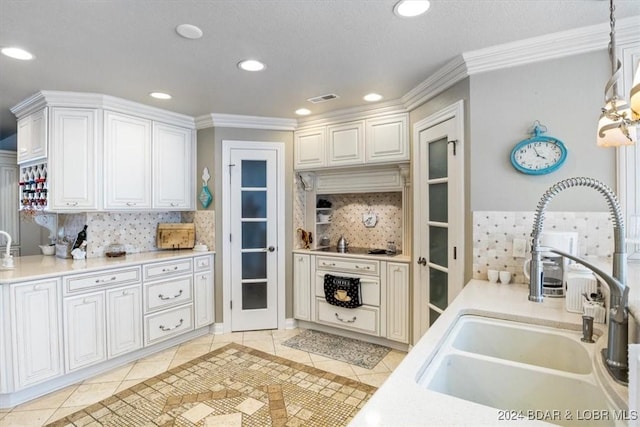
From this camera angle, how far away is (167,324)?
10.7 ft

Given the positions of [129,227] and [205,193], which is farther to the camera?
[205,193]

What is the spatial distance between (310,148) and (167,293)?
→ 2111 millimetres

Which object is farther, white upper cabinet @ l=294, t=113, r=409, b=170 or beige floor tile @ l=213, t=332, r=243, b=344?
beige floor tile @ l=213, t=332, r=243, b=344

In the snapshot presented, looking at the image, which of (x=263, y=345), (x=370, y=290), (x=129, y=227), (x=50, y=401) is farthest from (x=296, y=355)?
(x=129, y=227)

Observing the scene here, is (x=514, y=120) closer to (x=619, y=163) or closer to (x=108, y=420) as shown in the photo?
(x=619, y=163)

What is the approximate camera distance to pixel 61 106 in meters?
2.92

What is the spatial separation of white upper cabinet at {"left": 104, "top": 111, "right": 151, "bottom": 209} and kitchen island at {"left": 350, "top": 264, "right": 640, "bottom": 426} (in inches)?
121

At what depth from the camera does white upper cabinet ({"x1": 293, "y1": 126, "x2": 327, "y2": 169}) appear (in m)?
3.67

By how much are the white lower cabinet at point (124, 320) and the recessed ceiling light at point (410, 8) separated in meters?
2.99

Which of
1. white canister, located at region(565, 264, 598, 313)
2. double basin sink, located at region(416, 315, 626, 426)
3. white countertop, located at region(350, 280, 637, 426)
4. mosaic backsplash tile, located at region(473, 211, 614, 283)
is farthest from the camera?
mosaic backsplash tile, located at region(473, 211, 614, 283)

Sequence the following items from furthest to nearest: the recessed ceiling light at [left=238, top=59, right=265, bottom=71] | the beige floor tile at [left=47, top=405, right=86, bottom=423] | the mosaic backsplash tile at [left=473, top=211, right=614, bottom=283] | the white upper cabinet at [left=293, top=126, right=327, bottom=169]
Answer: the white upper cabinet at [left=293, top=126, right=327, bottom=169] → the recessed ceiling light at [left=238, top=59, right=265, bottom=71] → the beige floor tile at [left=47, top=405, right=86, bottom=423] → the mosaic backsplash tile at [left=473, top=211, right=614, bottom=283]

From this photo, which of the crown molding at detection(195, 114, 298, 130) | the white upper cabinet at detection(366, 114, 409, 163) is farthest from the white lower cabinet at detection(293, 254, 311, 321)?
the crown molding at detection(195, 114, 298, 130)

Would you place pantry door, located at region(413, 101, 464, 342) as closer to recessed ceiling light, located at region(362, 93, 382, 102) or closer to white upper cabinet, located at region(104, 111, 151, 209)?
recessed ceiling light, located at region(362, 93, 382, 102)

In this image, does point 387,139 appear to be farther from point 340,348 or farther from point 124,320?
point 124,320
